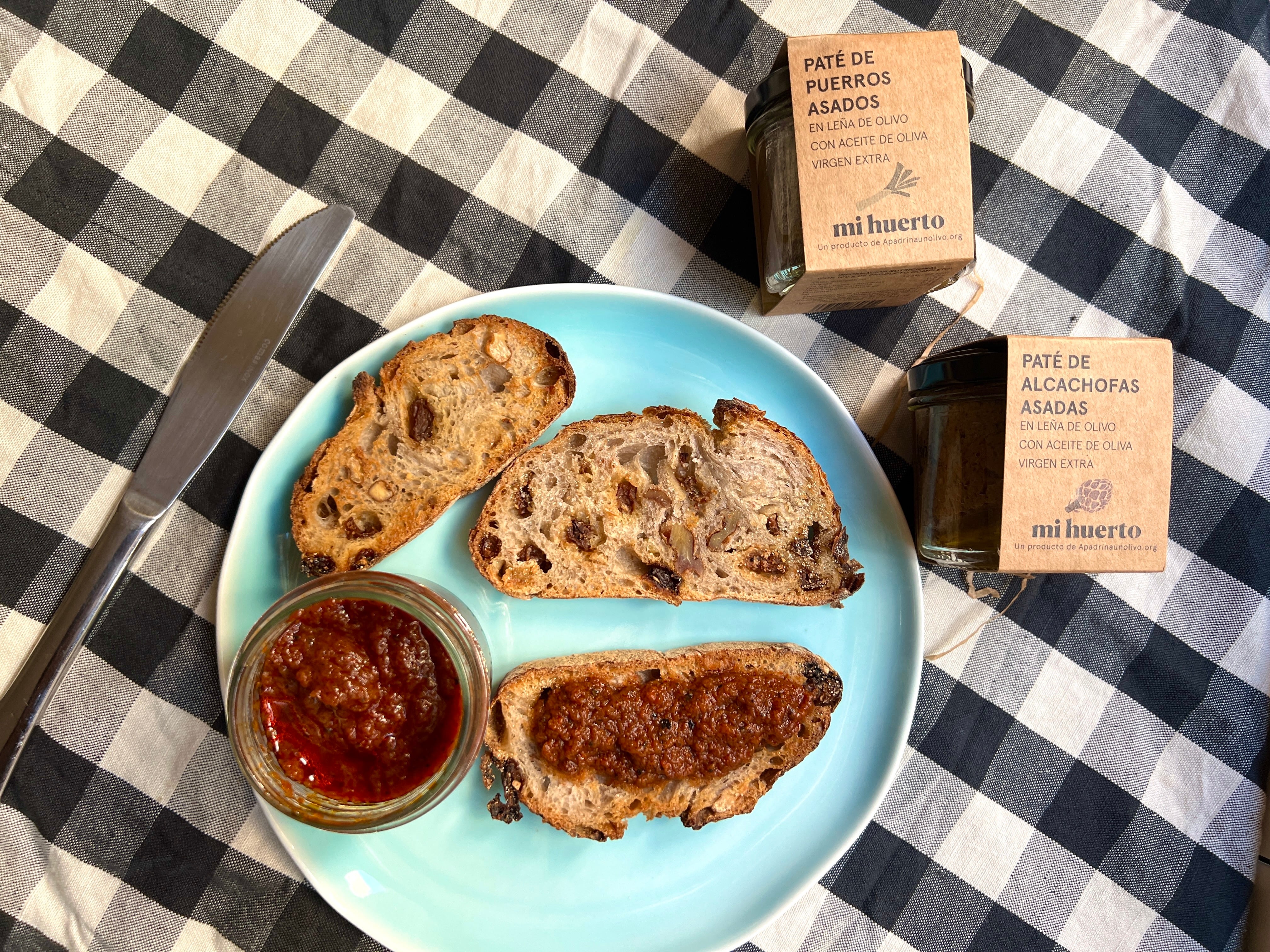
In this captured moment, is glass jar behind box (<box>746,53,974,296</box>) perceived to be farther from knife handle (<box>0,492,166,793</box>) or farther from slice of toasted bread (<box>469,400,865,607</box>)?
knife handle (<box>0,492,166,793</box>)

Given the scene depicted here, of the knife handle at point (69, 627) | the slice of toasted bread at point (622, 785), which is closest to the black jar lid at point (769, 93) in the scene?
the slice of toasted bread at point (622, 785)

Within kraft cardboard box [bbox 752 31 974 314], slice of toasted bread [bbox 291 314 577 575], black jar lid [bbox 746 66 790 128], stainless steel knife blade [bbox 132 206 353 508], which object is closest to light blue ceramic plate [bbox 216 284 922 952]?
slice of toasted bread [bbox 291 314 577 575]

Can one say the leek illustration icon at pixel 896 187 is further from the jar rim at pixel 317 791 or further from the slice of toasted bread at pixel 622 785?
the jar rim at pixel 317 791

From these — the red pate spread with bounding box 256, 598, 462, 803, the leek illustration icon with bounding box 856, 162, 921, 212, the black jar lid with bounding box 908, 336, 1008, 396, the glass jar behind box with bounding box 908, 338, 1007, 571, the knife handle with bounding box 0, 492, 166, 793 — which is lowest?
A: the knife handle with bounding box 0, 492, 166, 793

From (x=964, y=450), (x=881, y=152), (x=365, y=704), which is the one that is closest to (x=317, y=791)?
(x=365, y=704)

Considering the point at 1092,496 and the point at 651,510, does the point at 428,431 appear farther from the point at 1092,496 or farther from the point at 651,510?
the point at 1092,496
